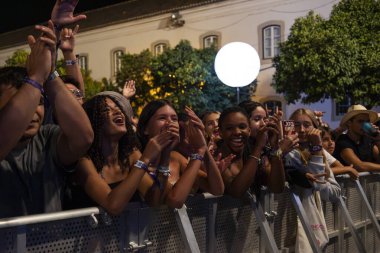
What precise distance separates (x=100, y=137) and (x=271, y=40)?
2394cm

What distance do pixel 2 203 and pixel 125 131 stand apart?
88 centimetres

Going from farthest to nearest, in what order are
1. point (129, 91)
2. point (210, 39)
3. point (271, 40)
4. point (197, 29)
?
1. point (197, 29)
2. point (210, 39)
3. point (271, 40)
4. point (129, 91)

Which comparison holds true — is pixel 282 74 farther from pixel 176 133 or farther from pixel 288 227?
pixel 176 133

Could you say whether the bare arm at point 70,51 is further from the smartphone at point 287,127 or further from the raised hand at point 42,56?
the smartphone at point 287,127

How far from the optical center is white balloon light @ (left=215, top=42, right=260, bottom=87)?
10797mm

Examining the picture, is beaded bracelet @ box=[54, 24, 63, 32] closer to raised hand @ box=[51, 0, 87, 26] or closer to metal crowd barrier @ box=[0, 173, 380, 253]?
raised hand @ box=[51, 0, 87, 26]

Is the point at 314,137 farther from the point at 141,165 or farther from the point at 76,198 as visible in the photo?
the point at 76,198

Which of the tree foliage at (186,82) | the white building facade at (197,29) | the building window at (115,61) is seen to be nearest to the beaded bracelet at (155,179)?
the tree foliage at (186,82)

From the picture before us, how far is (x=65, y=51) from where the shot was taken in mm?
3438

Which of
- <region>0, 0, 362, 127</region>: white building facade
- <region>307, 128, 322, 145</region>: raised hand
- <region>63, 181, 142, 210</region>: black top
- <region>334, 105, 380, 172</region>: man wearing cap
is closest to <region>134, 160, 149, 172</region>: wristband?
<region>63, 181, 142, 210</region>: black top

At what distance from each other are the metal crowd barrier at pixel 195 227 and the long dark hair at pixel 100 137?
32cm

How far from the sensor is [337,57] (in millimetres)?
20094

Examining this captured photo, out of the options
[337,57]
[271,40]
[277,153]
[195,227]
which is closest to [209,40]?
[271,40]

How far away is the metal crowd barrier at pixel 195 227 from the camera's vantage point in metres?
2.47
